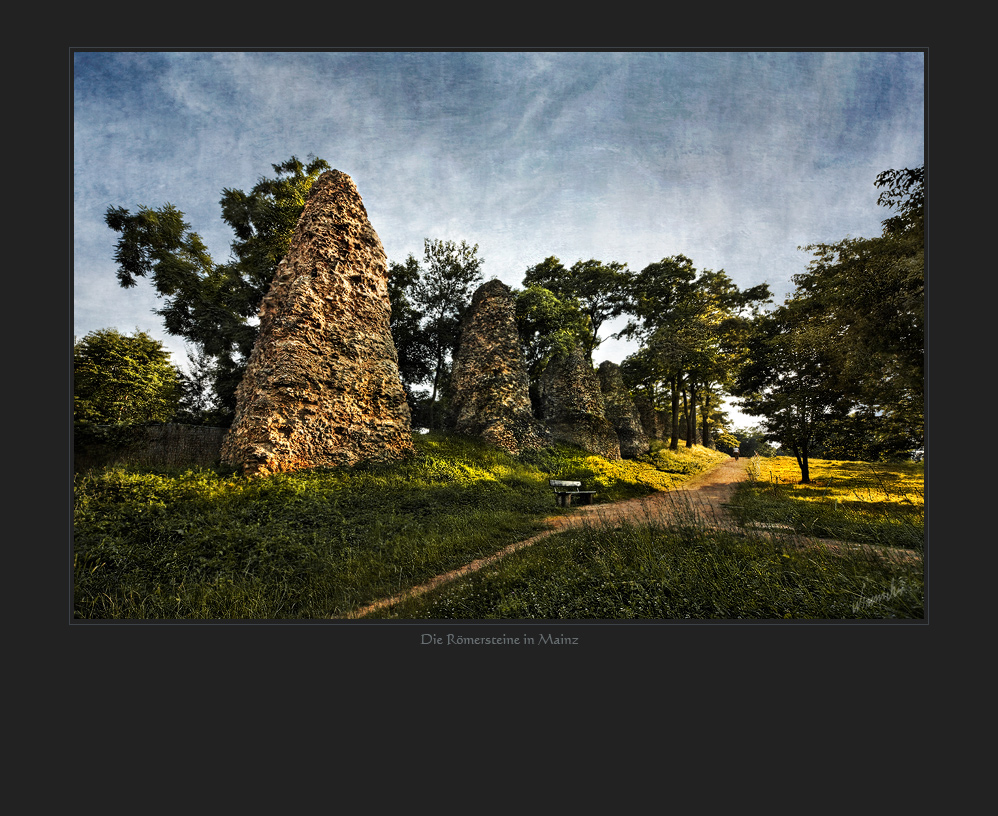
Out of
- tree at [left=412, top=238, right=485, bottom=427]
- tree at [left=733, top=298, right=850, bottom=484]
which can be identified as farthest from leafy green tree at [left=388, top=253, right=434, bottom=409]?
tree at [left=733, top=298, right=850, bottom=484]

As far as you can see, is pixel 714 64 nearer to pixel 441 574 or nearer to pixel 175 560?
pixel 441 574

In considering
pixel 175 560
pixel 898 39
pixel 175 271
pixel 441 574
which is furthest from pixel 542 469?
pixel 175 271

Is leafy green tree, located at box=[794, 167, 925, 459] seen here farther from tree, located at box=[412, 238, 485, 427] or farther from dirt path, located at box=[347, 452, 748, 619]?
tree, located at box=[412, 238, 485, 427]

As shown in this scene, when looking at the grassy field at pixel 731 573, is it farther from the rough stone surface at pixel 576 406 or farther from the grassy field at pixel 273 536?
the rough stone surface at pixel 576 406

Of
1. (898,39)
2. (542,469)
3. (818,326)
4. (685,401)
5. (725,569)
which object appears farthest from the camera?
(685,401)

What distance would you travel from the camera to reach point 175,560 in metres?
3.36

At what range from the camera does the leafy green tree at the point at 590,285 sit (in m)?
16.0

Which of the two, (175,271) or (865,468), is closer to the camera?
(865,468)

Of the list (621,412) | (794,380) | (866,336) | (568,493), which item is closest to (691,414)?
(621,412)

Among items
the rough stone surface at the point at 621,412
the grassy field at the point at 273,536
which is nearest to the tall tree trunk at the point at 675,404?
the rough stone surface at the point at 621,412

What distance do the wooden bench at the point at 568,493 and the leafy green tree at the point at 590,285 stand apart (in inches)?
384

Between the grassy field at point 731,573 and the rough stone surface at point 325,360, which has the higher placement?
the rough stone surface at point 325,360

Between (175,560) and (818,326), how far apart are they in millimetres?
8333

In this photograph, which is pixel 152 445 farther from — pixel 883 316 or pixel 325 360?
pixel 883 316
